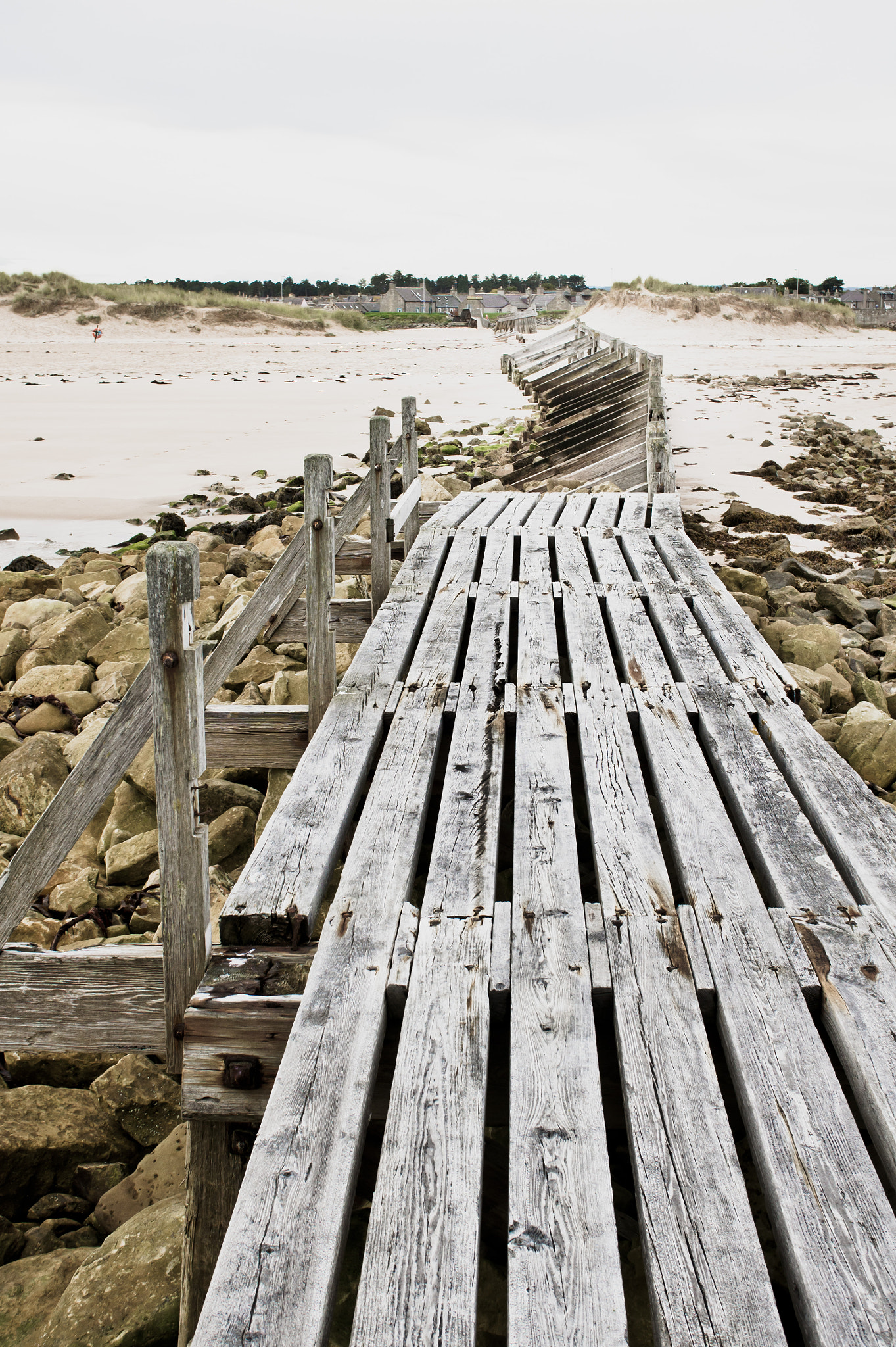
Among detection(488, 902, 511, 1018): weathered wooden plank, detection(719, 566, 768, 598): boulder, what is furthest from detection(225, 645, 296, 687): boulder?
detection(488, 902, 511, 1018): weathered wooden plank

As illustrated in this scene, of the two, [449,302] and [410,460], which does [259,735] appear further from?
[449,302]

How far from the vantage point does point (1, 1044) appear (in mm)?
A: 2678

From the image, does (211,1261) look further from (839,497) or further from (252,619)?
(839,497)

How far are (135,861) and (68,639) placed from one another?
2.67 metres

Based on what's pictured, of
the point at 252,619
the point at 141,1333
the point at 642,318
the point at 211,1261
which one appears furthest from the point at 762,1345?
the point at 642,318

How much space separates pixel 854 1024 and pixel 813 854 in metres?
0.70

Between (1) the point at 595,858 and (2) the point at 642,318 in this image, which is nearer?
(1) the point at 595,858

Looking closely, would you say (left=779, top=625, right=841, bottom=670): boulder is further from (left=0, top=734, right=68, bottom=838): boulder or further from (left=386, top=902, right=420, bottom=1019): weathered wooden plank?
(left=0, top=734, right=68, bottom=838): boulder

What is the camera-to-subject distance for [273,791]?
4832 mm

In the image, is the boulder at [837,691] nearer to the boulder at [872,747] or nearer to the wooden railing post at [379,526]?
the boulder at [872,747]

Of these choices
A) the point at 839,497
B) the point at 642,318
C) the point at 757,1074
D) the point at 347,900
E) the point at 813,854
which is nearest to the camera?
the point at 757,1074

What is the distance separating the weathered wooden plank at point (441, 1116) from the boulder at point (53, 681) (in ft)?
12.8

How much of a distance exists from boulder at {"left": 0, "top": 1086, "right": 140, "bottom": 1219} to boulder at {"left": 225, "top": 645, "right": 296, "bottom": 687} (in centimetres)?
308

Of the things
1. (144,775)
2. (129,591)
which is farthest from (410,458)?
(144,775)
